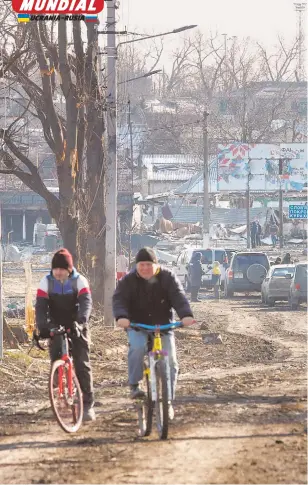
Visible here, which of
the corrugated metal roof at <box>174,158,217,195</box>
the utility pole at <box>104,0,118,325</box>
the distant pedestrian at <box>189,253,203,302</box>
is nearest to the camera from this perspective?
the utility pole at <box>104,0,118,325</box>

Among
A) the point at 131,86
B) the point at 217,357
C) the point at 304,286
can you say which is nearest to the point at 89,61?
the point at 217,357

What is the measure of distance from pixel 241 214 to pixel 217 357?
2320 inches

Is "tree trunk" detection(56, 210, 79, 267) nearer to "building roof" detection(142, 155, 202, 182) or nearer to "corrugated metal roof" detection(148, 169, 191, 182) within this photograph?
"building roof" detection(142, 155, 202, 182)

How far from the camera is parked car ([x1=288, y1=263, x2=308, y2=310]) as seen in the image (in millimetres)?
36969

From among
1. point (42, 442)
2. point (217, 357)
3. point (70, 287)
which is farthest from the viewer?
point (217, 357)

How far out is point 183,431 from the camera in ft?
37.3

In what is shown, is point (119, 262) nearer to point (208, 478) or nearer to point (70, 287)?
point (70, 287)

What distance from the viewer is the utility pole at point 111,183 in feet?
88.4

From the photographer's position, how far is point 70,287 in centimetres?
1226

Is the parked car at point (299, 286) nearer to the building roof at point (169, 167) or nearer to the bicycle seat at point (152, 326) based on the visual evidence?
the bicycle seat at point (152, 326)

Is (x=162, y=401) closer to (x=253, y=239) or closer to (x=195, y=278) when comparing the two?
(x=195, y=278)

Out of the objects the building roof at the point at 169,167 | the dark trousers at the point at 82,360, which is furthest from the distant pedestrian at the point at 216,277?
the building roof at the point at 169,167

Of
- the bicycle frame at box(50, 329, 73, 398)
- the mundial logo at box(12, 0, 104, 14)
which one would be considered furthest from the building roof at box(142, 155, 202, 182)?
the bicycle frame at box(50, 329, 73, 398)

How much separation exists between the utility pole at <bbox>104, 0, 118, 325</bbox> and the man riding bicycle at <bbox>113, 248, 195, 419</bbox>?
1535cm
